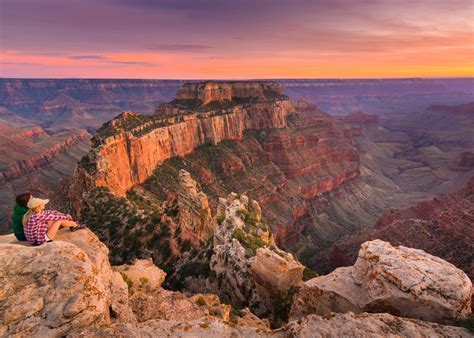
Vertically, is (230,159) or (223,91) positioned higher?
(223,91)

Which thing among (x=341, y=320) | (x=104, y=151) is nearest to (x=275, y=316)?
(x=341, y=320)

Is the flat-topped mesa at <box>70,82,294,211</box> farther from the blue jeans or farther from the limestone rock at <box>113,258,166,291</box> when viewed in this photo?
the blue jeans

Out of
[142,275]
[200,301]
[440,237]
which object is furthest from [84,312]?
[440,237]

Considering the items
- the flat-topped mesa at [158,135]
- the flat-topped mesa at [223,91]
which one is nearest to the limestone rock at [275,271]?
the flat-topped mesa at [158,135]

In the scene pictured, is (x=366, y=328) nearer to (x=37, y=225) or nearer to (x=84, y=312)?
(x=84, y=312)

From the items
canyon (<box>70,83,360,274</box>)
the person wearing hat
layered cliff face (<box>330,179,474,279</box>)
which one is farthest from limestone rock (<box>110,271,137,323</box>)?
layered cliff face (<box>330,179,474,279</box>)

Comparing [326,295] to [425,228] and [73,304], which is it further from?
[425,228]
